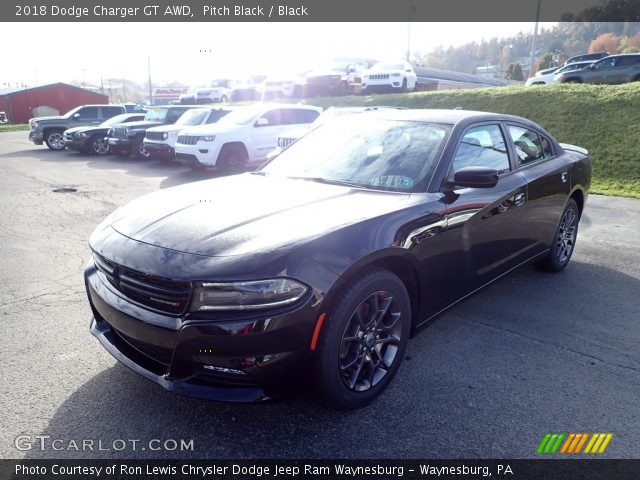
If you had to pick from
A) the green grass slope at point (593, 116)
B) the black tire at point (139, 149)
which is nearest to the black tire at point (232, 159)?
the black tire at point (139, 149)

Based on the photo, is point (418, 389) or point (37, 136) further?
point (37, 136)

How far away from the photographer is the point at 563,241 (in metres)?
5.07

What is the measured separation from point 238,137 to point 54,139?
11.6 m

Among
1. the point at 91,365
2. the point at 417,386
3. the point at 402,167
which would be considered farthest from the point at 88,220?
the point at 417,386

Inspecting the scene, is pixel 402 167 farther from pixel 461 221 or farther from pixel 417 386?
pixel 417 386

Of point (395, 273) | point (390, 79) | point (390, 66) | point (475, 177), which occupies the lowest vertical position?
point (395, 273)

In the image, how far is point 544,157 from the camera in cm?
467

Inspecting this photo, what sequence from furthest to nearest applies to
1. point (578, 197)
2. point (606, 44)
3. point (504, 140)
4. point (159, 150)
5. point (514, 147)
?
1. point (606, 44)
2. point (159, 150)
3. point (578, 197)
4. point (514, 147)
5. point (504, 140)

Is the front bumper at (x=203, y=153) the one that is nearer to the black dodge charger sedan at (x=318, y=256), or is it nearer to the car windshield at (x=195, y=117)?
the car windshield at (x=195, y=117)

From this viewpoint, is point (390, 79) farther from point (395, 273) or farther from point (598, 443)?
point (598, 443)

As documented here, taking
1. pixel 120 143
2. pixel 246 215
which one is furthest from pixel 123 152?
pixel 246 215

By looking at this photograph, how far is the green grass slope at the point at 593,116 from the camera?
10.3 meters

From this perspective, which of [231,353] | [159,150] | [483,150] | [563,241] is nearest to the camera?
[231,353]

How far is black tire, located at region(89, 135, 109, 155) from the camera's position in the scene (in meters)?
17.2
